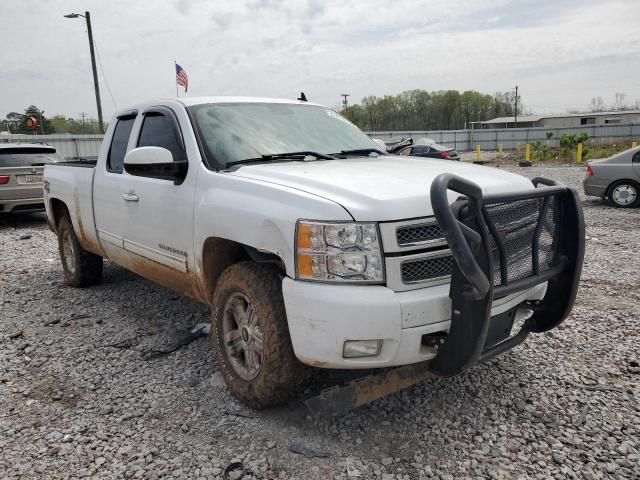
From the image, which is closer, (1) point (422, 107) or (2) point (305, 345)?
(2) point (305, 345)

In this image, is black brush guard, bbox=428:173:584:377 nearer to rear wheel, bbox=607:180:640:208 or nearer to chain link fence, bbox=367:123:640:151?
rear wheel, bbox=607:180:640:208

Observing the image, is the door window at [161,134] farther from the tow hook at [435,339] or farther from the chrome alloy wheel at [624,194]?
Answer: the chrome alloy wheel at [624,194]

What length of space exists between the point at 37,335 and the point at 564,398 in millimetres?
4111

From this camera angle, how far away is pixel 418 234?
2537mm

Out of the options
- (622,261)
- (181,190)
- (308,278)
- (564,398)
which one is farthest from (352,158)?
(622,261)

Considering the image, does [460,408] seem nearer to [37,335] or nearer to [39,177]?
[37,335]

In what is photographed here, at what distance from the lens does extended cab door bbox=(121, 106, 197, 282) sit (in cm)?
349

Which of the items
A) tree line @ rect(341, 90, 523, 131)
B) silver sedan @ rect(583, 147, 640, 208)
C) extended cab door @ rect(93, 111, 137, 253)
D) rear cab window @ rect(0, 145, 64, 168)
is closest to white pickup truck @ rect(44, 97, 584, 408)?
extended cab door @ rect(93, 111, 137, 253)

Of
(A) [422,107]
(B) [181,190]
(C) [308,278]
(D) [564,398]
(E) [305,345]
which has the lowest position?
(D) [564,398]

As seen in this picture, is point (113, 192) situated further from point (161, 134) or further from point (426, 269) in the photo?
point (426, 269)

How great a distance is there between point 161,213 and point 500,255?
2.33 metres

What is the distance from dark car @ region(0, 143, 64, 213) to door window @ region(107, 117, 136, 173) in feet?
21.3

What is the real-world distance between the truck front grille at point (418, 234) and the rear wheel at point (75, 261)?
14.2ft

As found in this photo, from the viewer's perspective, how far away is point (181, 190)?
11.5ft
